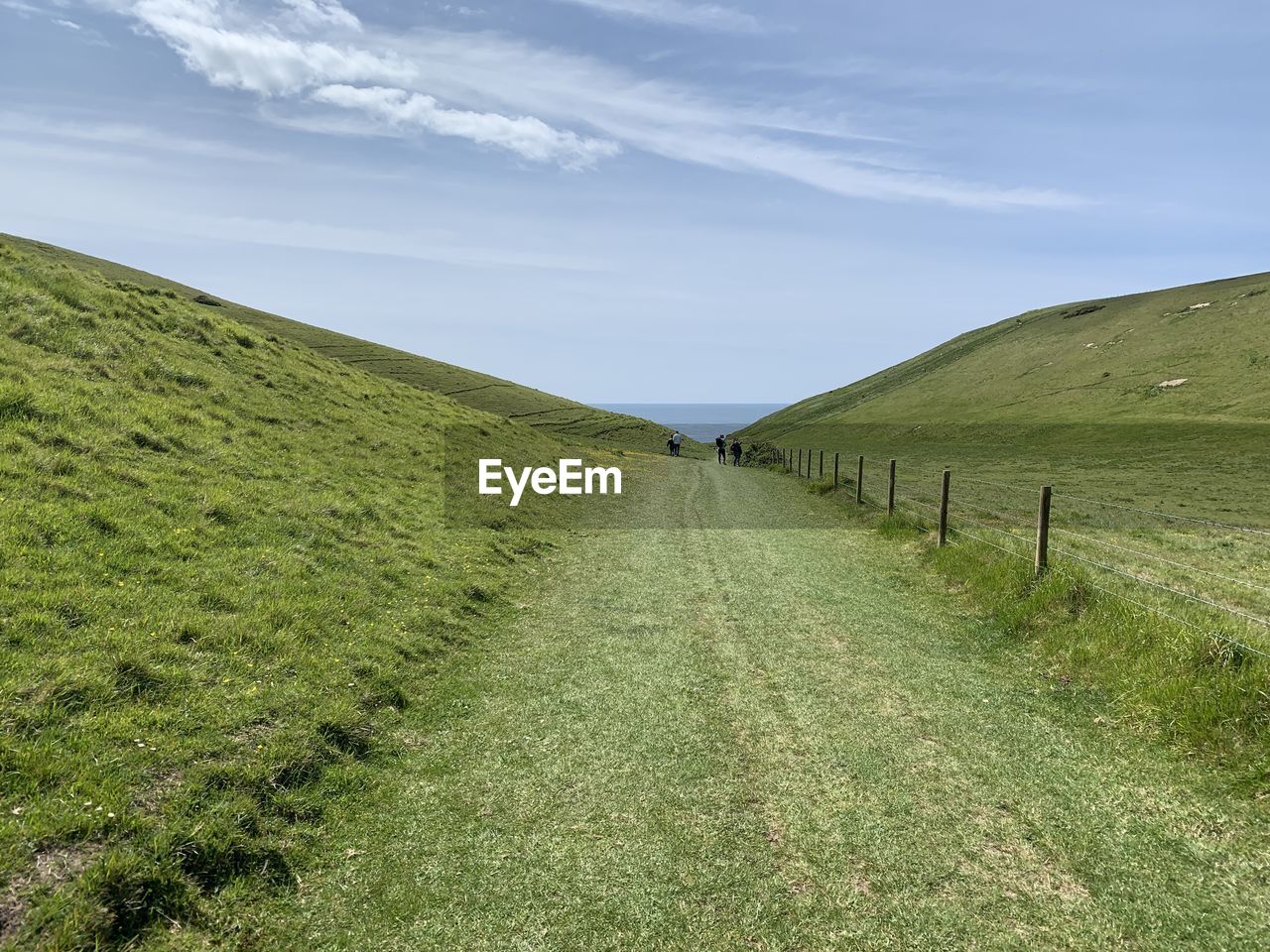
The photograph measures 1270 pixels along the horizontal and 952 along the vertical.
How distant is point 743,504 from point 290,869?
2555 cm

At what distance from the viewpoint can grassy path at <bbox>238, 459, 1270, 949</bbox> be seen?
5.44 meters

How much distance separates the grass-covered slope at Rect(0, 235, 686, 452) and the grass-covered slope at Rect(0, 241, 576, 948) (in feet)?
238

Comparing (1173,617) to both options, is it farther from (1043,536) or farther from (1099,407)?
(1099,407)

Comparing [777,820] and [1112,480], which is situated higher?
[1112,480]

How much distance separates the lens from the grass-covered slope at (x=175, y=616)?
5.60 m

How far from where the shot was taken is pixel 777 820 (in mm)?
6812

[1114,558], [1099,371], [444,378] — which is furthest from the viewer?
[444,378]

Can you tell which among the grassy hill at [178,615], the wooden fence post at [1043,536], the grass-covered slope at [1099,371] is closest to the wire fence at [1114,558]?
the wooden fence post at [1043,536]

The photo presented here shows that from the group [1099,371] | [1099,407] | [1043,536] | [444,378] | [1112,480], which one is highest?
[1099,371]

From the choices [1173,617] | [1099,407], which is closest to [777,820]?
[1173,617]

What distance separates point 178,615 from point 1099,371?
422 ft

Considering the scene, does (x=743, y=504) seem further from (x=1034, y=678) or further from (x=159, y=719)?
(x=159, y=719)

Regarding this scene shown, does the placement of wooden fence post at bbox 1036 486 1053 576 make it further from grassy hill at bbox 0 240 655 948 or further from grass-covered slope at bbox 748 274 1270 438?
grass-covered slope at bbox 748 274 1270 438

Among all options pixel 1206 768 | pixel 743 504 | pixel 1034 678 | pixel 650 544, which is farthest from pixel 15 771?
pixel 743 504
